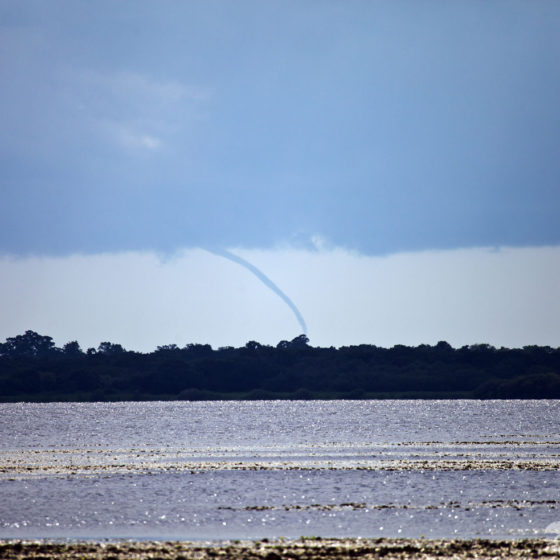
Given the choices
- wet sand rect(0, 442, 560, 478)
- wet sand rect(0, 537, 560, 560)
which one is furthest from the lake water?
wet sand rect(0, 537, 560, 560)

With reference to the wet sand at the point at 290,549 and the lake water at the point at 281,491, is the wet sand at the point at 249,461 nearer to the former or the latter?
the lake water at the point at 281,491

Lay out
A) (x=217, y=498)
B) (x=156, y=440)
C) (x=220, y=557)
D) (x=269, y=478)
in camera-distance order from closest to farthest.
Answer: (x=220, y=557) → (x=217, y=498) → (x=269, y=478) → (x=156, y=440)

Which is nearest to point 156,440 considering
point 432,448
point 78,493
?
point 432,448

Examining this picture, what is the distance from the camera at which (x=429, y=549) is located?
117 feet

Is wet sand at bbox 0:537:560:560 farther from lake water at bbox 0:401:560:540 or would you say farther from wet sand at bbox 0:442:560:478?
wet sand at bbox 0:442:560:478

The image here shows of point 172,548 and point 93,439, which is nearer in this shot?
point 172,548

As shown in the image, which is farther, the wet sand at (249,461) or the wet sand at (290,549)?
the wet sand at (249,461)

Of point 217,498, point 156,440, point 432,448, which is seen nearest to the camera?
point 217,498

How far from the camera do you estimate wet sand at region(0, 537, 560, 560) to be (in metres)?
34.1

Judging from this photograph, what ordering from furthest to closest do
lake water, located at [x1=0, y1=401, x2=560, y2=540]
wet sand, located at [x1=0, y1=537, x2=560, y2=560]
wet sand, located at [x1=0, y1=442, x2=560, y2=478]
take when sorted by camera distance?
wet sand, located at [x1=0, y1=442, x2=560, y2=478] → lake water, located at [x1=0, y1=401, x2=560, y2=540] → wet sand, located at [x1=0, y1=537, x2=560, y2=560]

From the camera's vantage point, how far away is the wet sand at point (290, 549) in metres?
34.1

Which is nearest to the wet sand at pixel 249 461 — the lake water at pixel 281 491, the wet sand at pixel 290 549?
the lake water at pixel 281 491

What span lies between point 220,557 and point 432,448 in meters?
68.5

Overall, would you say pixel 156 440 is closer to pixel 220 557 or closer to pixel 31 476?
pixel 31 476
